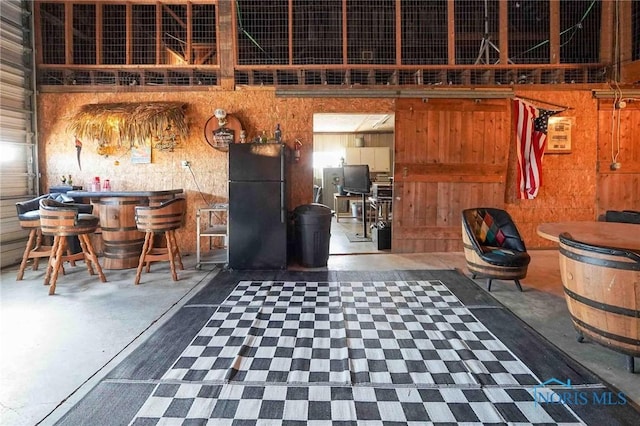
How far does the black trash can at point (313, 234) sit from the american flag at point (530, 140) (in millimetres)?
3427

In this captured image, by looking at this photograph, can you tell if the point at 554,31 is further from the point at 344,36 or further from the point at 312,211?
the point at 312,211

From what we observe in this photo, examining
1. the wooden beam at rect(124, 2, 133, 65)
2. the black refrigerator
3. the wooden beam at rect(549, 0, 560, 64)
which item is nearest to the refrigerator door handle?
the black refrigerator

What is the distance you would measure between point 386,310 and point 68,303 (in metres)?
3.24

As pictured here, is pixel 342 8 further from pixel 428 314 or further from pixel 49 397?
pixel 49 397

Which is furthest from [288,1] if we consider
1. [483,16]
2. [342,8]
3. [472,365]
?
[472,365]

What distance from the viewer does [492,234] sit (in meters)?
4.39

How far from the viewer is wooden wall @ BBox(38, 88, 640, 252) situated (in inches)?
227

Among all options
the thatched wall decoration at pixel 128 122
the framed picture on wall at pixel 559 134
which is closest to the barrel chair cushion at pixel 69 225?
the thatched wall decoration at pixel 128 122

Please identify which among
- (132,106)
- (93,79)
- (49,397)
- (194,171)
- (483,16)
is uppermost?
(483,16)

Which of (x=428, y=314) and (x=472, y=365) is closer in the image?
(x=472, y=365)

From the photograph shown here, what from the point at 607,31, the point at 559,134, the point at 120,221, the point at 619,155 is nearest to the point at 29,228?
the point at 120,221

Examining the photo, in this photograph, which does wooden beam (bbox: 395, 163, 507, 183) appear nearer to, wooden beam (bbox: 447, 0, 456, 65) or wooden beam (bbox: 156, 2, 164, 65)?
wooden beam (bbox: 447, 0, 456, 65)

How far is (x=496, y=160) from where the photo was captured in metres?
5.90

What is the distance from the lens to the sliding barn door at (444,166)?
5805mm
